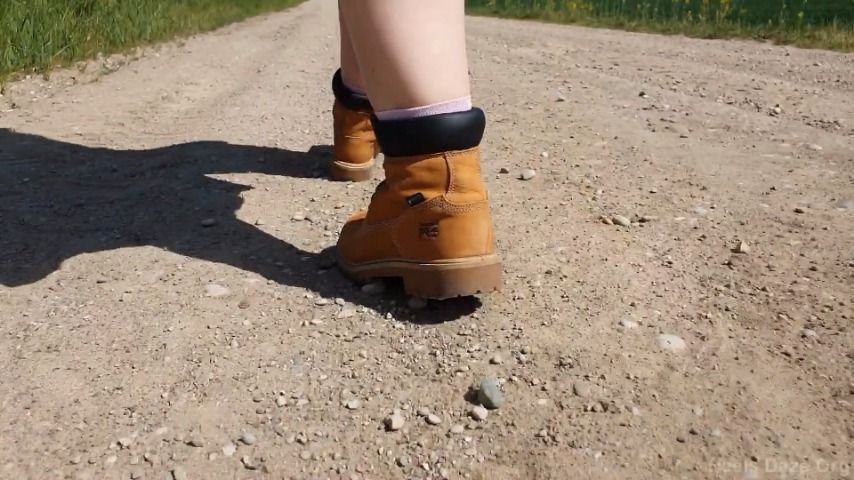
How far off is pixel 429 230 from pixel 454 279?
0.10 meters

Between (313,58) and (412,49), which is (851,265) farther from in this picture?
(313,58)

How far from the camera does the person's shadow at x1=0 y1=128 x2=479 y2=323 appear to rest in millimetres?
1553

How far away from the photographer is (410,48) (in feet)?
4.21

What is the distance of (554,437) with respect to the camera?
3.37 ft

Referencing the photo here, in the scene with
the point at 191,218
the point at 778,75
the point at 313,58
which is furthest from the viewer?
the point at 313,58

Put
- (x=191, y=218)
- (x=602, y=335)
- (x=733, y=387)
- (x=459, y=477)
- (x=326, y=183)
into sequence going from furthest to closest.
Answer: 1. (x=326, y=183)
2. (x=191, y=218)
3. (x=602, y=335)
4. (x=733, y=387)
5. (x=459, y=477)

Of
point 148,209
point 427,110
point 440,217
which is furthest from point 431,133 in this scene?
point 148,209

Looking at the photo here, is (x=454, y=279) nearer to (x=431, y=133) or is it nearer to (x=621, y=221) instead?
(x=431, y=133)

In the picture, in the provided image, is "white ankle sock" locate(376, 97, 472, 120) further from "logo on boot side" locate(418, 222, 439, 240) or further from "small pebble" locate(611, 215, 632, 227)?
"small pebble" locate(611, 215, 632, 227)

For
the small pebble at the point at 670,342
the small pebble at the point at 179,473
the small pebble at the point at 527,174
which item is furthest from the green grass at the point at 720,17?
the small pebble at the point at 179,473

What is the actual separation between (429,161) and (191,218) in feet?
2.56

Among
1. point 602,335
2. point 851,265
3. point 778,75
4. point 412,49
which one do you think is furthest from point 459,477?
point 778,75

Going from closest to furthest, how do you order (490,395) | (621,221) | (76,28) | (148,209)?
1. (490,395)
2. (621,221)
3. (148,209)
4. (76,28)

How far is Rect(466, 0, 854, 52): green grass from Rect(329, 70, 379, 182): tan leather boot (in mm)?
3558
